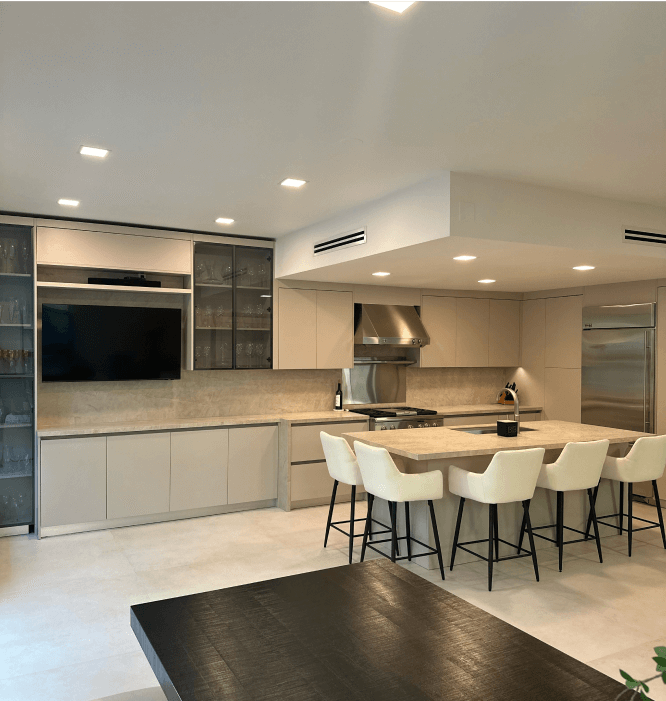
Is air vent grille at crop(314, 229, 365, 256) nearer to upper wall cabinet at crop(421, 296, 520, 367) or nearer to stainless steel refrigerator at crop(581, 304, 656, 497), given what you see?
upper wall cabinet at crop(421, 296, 520, 367)

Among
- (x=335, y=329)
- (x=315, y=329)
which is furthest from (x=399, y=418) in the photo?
(x=315, y=329)

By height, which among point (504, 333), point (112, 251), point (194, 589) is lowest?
point (194, 589)

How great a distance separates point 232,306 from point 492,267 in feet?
8.24

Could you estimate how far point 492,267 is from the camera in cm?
523

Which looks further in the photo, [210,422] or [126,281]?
[210,422]

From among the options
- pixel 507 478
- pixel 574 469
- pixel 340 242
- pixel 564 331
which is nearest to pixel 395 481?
pixel 507 478

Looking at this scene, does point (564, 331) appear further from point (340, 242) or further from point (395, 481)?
point (395, 481)

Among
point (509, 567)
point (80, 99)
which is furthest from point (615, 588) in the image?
point (80, 99)

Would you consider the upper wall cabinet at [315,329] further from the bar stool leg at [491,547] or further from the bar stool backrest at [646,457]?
the bar stool backrest at [646,457]

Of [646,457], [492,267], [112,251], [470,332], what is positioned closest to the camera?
[646,457]

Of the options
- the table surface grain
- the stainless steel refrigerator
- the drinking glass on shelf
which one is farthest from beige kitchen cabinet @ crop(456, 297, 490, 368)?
the table surface grain

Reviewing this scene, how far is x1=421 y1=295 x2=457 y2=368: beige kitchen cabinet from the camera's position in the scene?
7.12 metres

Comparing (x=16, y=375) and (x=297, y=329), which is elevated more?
(x=297, y=329)

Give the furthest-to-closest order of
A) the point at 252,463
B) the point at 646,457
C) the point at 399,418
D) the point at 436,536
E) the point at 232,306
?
1. the point at 399,418
2. the point at 232,306
3. the point at 252,463
4. the point at 646,457
5. the point at 436,536
